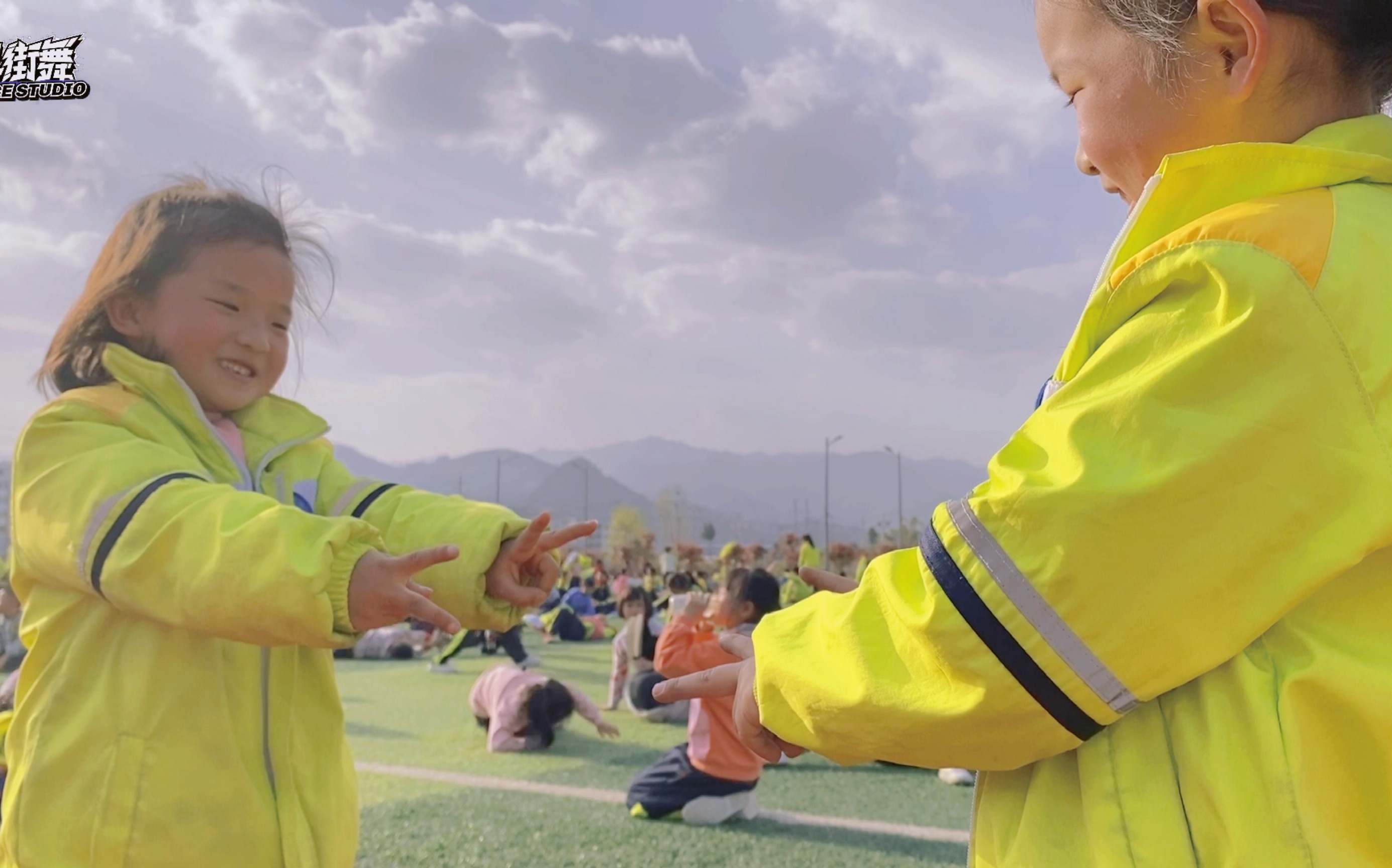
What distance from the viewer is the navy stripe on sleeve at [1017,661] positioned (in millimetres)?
968

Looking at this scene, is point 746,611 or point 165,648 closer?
point 165,648

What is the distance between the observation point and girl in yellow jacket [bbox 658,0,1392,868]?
937 mm

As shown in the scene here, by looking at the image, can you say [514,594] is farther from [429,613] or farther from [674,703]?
[674,703]

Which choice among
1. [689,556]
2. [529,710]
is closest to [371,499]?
[529,710]

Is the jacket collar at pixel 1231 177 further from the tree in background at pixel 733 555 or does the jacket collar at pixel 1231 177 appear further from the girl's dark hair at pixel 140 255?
the tree in background at pixel 733 555

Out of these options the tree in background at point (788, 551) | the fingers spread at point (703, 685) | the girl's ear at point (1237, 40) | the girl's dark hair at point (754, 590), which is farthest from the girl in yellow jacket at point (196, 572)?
the tree in background at point (788, 551)

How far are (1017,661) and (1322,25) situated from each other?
0.77 metres

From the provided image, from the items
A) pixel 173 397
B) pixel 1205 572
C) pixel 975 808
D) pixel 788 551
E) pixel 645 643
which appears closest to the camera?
pixel 1205 572

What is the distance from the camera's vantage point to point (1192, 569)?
0.94 m

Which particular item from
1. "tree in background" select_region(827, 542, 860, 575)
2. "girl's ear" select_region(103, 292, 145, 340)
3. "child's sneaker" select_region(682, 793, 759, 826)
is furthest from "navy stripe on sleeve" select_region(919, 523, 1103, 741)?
"tree in background" select_region(827, 542, 860, 575)

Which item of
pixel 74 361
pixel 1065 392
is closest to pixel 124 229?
pixel 74 361

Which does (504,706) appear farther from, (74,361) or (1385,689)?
(1385,689)

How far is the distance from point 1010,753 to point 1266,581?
11.5 inches

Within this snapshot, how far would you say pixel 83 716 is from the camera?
1.70 metres
